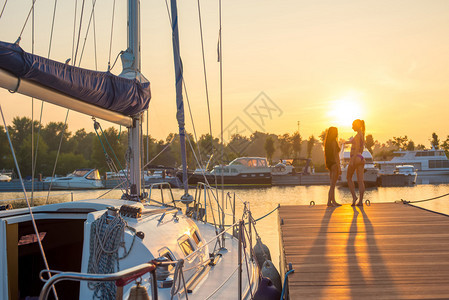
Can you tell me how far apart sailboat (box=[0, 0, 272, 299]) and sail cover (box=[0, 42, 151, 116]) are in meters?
0.01

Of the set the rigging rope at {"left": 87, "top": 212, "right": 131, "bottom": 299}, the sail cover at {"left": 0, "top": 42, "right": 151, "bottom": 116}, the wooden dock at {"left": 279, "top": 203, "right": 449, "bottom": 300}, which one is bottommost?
the wooden dock at {"left": 279, "top": 203, "right": 449, "bottom": 300}

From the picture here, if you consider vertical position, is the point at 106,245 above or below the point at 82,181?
above

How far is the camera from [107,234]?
409 cm

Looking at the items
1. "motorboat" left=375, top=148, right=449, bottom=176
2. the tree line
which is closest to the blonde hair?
the tree line

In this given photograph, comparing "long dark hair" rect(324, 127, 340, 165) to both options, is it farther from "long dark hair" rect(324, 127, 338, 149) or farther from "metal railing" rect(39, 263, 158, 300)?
"metal railing" rect(39, 263, 158, 300)

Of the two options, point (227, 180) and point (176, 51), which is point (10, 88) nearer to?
point (176, 51)

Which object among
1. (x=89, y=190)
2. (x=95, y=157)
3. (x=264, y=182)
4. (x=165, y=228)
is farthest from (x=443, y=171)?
(x=165, y=228)

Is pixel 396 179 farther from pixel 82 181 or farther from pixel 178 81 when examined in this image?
pixel 178 81

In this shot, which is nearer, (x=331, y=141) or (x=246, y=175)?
(x=331, y=141)

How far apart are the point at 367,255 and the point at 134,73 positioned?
4428mm

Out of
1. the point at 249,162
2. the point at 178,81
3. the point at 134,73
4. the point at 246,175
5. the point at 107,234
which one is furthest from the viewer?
the point at 249,162

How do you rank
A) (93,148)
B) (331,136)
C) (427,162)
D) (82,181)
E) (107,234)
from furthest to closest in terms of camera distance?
(93,148) → (427,162) → (82,181) → (331,136) → (107,234)

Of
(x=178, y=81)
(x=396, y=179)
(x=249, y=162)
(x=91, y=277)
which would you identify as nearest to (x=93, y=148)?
(x=249, y=162)

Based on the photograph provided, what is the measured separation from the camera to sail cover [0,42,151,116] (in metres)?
3.75
